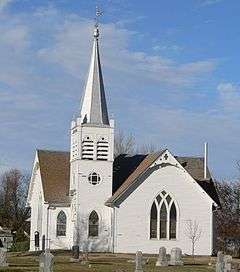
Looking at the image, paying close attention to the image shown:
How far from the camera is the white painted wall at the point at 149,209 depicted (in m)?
60.6

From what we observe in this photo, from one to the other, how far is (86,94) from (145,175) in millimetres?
8822

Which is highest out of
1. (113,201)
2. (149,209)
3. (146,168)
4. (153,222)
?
(146,168)

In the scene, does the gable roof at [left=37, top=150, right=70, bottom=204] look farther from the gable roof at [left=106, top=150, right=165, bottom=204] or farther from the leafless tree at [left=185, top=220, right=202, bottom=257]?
the leafless tree at [left=185, top=220, right=202, bottom=257]

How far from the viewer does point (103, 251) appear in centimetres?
6103

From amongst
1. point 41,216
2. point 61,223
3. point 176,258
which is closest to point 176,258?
point 176,258

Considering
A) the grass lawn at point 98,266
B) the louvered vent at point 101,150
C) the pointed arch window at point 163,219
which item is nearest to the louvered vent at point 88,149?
the louvered vent at point 101,150

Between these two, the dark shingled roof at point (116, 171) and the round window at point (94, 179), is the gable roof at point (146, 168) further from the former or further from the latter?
the round window at point (94, 179)

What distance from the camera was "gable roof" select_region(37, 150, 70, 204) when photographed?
208 feet

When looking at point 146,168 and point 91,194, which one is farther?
point 91,194

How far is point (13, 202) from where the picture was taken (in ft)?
356

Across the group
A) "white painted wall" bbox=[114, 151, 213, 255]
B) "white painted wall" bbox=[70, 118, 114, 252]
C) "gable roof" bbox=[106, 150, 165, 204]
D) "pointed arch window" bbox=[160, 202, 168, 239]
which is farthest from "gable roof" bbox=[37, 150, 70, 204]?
"pointed arch window" bbox=[160, 202, 168, 239]

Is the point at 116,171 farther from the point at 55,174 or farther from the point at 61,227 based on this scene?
the point at 61,227

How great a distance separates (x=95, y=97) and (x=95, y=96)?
3.5 inches

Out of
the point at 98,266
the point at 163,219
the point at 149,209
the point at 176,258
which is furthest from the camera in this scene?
the point at 163,219
